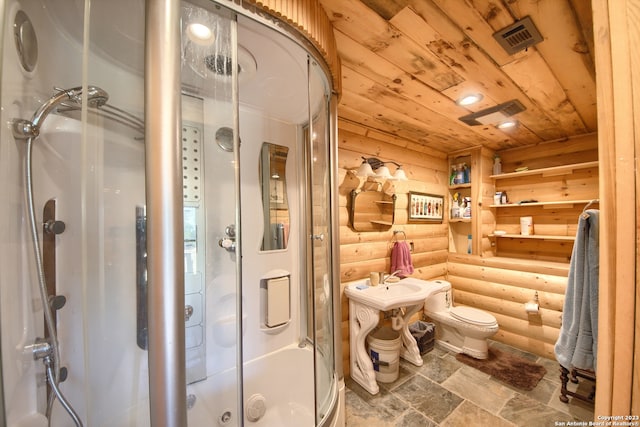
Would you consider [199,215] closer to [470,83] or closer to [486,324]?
[470,83]

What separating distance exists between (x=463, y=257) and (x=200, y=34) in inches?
125

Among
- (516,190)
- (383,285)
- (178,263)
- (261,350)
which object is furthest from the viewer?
(516,190)

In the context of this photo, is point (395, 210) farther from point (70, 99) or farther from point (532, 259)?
point (70, 99)

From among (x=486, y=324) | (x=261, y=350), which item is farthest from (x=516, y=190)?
(x=261, y=350)

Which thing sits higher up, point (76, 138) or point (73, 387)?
point (76, 138)

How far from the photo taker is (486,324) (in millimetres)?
1989

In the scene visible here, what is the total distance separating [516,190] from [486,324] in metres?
1.77

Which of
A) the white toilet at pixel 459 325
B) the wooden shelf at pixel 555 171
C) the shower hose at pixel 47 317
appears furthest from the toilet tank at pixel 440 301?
the shower hose at pixel 47 317

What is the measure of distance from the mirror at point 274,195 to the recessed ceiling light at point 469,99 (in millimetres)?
1341

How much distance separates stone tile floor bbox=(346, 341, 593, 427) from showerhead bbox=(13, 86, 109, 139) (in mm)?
2116

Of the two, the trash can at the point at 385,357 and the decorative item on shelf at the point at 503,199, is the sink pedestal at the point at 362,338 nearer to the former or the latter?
the trash can at the point at 385,357

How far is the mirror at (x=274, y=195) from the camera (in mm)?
1608

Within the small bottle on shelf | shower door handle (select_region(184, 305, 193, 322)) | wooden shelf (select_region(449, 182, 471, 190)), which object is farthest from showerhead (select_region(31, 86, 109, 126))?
the small bottle on shelf

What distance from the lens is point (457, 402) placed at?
5.17 ft
